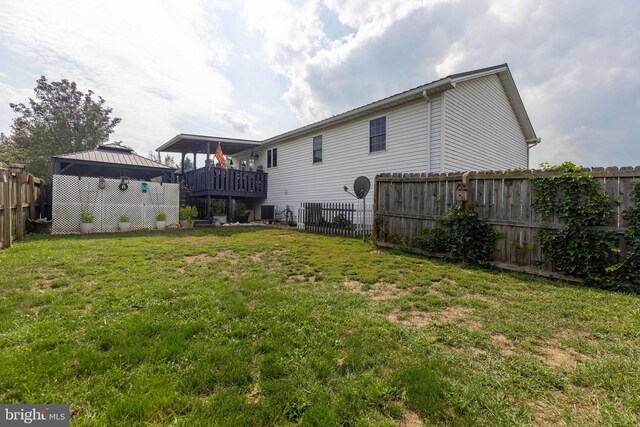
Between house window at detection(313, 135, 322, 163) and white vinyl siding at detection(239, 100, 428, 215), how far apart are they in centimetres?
27

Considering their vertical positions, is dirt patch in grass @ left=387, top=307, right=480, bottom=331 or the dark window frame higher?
the dark window frame

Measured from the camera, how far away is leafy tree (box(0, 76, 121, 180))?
2455cm

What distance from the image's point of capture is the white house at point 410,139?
9.00m

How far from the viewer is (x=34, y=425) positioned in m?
1.44

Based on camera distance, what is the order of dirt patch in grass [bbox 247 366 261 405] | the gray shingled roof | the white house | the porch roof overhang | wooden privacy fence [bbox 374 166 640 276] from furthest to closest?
the porch roof overhang → the gray shingled roof → the white house → wooden privacy fence [bbox 374 166 640 276] → dirt patch in grass [bbox 247 366 261 405]

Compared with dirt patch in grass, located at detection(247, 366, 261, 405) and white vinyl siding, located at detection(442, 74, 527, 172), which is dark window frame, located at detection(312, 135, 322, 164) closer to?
white vinyl siding, located at detection(442, 74, 527, 172)

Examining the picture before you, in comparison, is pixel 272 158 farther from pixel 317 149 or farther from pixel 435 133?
pixel 435 133

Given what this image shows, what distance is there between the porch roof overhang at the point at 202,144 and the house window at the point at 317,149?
439 cm

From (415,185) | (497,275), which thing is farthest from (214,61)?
(497,275)

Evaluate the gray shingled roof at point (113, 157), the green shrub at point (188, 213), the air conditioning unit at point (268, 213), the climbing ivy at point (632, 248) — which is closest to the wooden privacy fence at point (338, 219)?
the air conditioning unit at point (268, 213)

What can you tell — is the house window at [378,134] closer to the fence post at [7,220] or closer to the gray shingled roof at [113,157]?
the fence post at [7,220]

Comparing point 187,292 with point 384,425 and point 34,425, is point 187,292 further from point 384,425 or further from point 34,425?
point 384,425

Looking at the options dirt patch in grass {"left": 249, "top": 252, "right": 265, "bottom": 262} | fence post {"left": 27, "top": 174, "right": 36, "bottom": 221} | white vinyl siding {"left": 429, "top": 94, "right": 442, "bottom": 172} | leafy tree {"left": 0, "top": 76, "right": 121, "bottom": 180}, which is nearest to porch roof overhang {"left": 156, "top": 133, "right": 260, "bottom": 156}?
fence post {"left": 27, "top": 174, "right": 36, "bottom": 221}

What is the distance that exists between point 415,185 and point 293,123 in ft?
38.2
